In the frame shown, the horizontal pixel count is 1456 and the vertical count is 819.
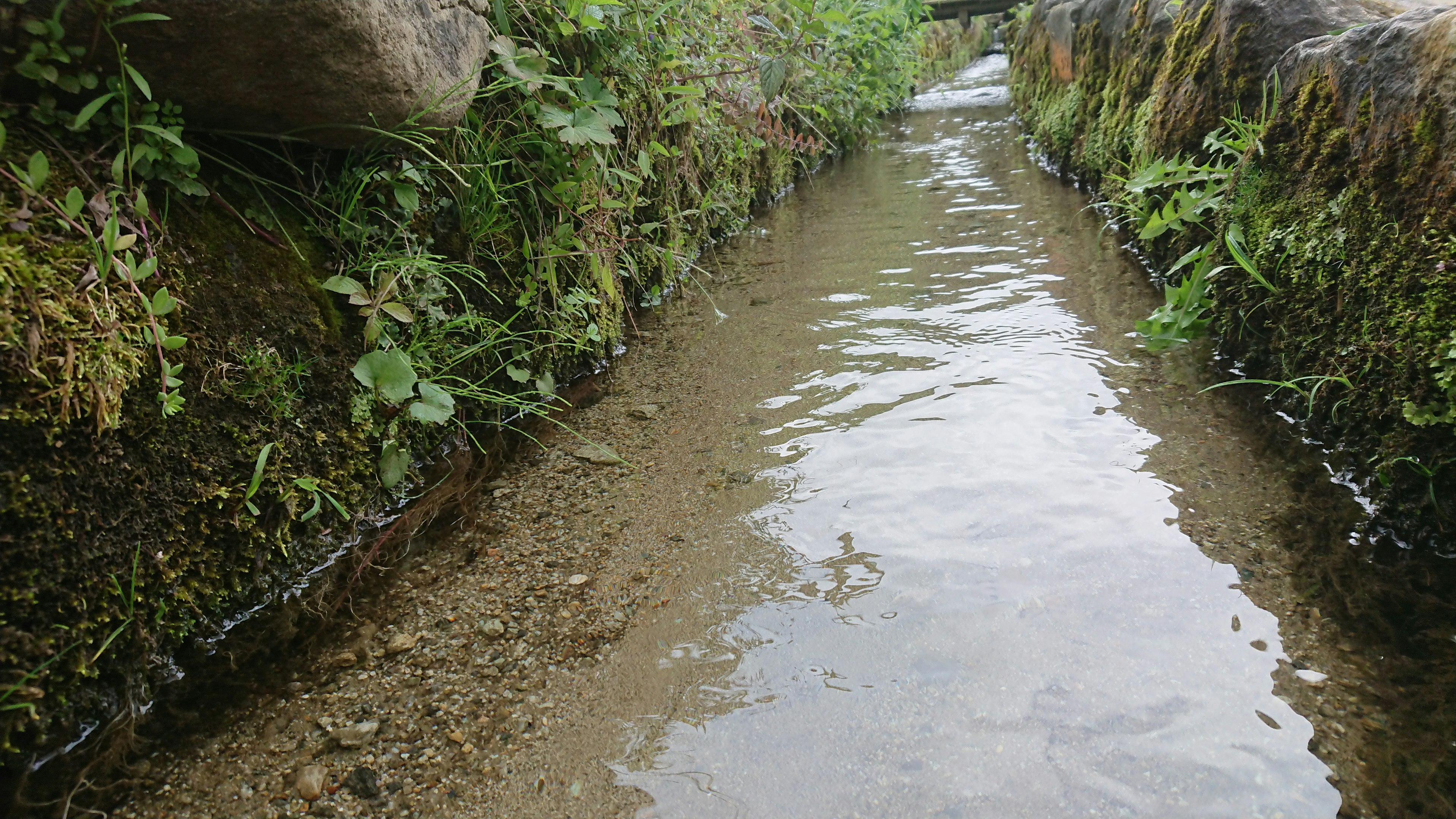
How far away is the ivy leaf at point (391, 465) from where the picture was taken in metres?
2.14

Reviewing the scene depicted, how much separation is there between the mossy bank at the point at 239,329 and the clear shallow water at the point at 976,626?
978 mm

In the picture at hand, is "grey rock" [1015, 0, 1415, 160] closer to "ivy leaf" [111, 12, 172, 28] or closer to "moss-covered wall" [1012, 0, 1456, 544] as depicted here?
"moss-covered wall" [1012, 0, 1456, 544]

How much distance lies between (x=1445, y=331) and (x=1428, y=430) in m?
0.22

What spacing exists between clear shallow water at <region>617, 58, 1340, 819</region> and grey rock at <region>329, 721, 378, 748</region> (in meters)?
0.52

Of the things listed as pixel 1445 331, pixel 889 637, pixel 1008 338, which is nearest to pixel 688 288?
pixel 1008 338

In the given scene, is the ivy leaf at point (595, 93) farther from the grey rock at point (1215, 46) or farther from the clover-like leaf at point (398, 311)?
the grey rock at point (1215, 46)

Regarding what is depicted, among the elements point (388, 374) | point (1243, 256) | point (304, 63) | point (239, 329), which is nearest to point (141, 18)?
point (304, 63)

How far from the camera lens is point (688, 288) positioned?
13.9ft

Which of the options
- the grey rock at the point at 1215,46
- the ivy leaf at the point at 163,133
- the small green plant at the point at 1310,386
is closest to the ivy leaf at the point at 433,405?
the ivy leaf at the point at 163,133

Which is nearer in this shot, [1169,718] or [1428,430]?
[1169,718]

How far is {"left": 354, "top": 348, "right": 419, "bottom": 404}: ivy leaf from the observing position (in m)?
1.99

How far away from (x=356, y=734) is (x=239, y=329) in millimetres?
A: 959

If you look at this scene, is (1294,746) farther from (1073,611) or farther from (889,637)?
(889,637)

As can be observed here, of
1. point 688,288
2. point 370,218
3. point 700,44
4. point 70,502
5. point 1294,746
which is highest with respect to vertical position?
point 700,44
